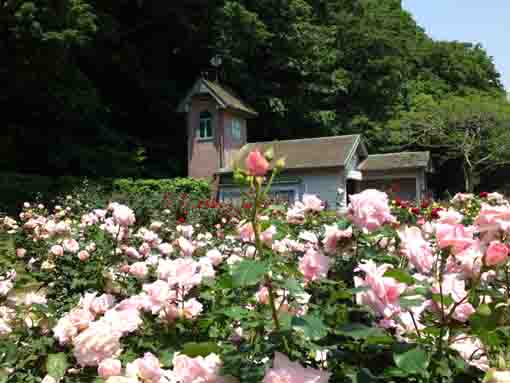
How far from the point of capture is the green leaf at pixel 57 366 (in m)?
1.37

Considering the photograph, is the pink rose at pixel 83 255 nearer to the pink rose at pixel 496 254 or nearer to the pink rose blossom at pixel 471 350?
the pink rose blossom at pixel 471 350

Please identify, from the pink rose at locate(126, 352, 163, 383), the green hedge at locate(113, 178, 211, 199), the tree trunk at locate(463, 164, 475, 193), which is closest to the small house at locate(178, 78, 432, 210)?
the green hedge at locate(113, 178, 211, 199)

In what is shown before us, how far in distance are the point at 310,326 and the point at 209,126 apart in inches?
791

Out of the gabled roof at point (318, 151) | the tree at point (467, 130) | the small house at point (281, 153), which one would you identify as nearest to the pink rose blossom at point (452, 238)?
the gabled roof at point (318, 151)

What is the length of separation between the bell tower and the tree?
8837 mm

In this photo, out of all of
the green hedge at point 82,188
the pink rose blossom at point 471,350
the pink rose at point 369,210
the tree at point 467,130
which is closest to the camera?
the pink rose blossom at point 471,350

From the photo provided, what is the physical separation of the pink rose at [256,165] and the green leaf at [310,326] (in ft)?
1.18

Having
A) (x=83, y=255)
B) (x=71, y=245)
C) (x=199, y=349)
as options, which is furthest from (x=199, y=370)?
(x=71, y=245)

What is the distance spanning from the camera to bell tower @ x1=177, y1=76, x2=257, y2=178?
811 inches

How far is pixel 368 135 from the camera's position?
27484 mm

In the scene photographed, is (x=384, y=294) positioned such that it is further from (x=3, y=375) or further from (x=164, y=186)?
(x=164, y=186)

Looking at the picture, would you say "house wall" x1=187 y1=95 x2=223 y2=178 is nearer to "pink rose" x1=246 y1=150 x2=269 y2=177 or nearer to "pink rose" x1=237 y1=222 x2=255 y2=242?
"pink rose" x1=237 y1=222 x2=255 y2=242

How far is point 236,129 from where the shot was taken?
2169 cm

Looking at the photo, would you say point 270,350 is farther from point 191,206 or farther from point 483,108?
point 483,108
